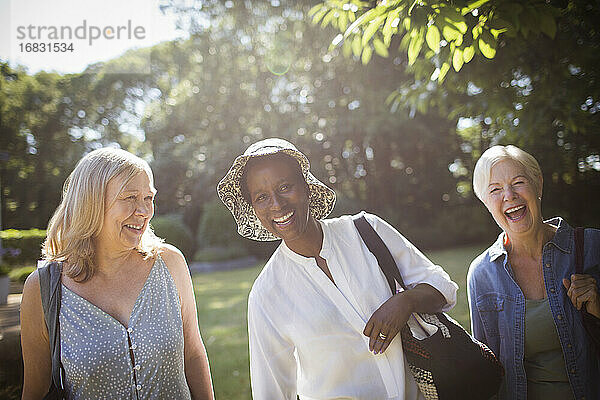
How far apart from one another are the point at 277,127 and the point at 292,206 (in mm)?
12584

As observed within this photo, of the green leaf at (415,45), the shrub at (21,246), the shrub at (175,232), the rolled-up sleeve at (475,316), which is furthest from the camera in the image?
the shrub at (175,232)

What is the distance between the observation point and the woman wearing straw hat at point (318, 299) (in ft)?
7.36

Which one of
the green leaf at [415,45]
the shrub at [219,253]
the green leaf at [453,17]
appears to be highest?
the green leaf at [453,17]

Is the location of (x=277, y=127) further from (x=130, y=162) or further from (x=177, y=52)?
(x=130, y=162)

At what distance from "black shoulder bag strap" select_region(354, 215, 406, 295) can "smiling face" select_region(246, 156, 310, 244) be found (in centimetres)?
27

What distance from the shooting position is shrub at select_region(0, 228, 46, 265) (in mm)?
5711

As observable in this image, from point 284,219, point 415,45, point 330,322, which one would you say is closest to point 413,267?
point 330,322

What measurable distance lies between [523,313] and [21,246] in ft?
18.0

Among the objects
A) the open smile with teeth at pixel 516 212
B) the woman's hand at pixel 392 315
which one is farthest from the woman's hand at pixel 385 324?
the open smile with teeth at pixel 516 212

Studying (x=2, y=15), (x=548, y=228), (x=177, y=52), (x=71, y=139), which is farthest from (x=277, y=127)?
(x=548, y=228)

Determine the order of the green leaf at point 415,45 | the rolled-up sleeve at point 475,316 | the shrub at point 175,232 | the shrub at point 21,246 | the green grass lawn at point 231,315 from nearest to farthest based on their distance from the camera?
the green leaf at point 415,45 < the rolled-up sleeve at point 475,316 < the green grass lawn at point 231,315 < the shrub at point 21,246 < the shrub at point 175,232

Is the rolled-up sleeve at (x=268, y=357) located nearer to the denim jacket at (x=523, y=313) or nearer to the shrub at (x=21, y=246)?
the denim jacket at (x=523, y=313)

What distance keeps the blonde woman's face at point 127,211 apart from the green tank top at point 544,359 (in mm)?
1978

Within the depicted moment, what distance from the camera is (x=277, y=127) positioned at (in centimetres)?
1474
